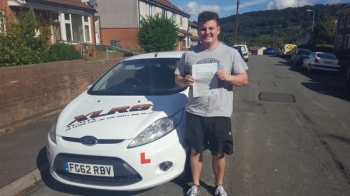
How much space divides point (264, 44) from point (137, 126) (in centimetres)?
8832

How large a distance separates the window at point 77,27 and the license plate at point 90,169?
1575cm

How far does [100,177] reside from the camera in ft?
9.20

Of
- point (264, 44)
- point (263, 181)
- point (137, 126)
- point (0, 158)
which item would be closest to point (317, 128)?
point (263, 181)

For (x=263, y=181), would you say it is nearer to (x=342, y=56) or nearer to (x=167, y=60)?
(x=167, y=60)

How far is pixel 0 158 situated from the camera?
4082 mm

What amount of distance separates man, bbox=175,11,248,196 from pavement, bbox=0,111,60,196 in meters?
2.18

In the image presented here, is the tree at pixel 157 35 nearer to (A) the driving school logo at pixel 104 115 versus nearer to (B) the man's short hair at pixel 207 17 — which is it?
(A) the driving school logo at pixel 104 115

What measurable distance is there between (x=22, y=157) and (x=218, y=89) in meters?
3.20

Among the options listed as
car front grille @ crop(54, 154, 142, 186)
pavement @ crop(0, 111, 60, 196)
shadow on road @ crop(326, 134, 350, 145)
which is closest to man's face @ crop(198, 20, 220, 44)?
car front grille @ crop(54, 154, 142, 186)

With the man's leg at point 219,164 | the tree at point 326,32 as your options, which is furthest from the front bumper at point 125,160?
the tree at point 326,32

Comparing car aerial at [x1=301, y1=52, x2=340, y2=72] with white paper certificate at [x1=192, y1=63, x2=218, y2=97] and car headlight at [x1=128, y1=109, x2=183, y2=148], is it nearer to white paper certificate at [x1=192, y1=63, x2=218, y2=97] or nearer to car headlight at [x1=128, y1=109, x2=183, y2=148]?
car headlight at [x1=128, y1=109, x2=183, y2=148]

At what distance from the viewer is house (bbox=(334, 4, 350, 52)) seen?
31337 millimetres

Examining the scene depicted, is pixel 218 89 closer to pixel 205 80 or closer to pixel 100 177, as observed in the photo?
pixel 205 80

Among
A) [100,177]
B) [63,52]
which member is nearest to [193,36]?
[63,52]
